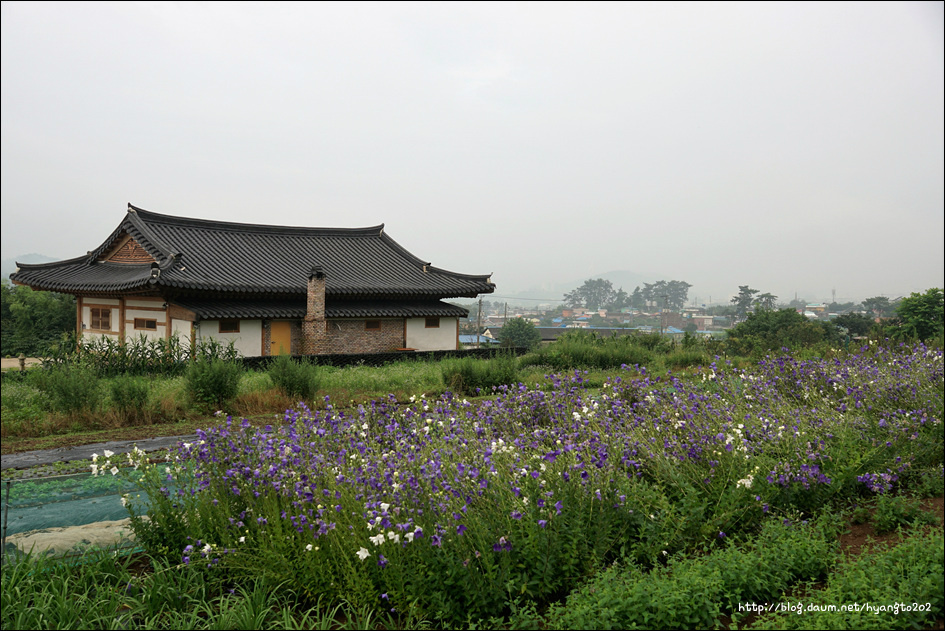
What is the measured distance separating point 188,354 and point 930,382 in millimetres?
13038

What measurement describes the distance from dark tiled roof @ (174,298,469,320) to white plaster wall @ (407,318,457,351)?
0.99ft

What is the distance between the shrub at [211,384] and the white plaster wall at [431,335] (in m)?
10.6

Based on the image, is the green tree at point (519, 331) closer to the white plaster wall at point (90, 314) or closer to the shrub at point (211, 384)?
the white plaster wall at point (90, 314)

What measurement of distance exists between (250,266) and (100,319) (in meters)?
4.78

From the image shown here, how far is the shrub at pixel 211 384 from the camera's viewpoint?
360 inches

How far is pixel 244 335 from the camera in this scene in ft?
54.9

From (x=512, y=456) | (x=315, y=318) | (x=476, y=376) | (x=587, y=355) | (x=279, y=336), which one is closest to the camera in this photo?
(x=512, y=456)

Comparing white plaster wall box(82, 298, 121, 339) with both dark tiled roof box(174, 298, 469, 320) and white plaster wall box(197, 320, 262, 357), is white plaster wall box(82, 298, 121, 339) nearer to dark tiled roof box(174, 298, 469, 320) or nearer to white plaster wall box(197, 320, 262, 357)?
dark tiled roof box(174, 298, 469, 320)

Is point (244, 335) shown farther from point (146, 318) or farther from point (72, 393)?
point (72, 393)

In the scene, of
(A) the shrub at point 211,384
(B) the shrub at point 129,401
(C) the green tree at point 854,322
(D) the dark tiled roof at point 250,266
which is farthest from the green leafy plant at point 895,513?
(C) the green tree at point 854,322

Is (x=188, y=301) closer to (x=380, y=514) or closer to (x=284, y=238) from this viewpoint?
(x=284, y=238)

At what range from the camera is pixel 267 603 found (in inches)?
134

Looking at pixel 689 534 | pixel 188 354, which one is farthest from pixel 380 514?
pixel 188 354

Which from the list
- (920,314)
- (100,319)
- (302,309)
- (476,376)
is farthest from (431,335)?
(920,314)
